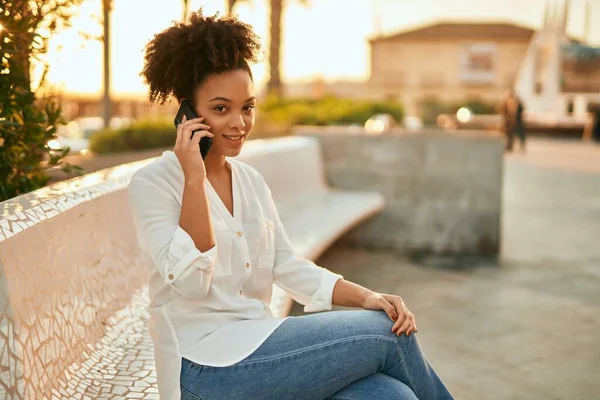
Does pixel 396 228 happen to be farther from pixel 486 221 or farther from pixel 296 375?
pixel 296 375

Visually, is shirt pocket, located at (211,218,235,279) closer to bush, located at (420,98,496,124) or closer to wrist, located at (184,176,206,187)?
wrist, located at (184,176,206,187)

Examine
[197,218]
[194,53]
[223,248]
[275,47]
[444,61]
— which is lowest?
[223,248]

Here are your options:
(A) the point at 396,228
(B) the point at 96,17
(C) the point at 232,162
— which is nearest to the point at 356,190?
(A) the point at 396,228

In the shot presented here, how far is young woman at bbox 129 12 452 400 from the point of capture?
244cm

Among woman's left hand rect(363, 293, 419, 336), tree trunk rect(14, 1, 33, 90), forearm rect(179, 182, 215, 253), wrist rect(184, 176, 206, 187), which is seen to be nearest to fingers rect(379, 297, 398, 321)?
woman's left hand rect(363, 293, 419, 336)

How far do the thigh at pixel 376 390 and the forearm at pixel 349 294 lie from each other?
0.40 metres

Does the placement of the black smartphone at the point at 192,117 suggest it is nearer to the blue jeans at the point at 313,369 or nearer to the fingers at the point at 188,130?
the fingers at the point at 188,130

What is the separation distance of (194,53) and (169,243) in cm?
64

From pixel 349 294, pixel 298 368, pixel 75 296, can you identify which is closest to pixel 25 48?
pixel 75 296

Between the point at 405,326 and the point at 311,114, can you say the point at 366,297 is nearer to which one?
the point at 405,326

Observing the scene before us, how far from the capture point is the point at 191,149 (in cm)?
254

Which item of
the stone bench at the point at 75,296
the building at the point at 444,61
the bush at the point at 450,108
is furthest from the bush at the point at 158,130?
the building at the point at 444,61

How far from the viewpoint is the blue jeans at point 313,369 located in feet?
7.96

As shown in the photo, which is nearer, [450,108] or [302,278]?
[302,278]
